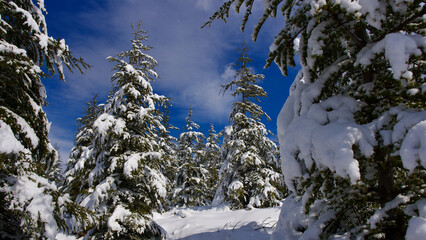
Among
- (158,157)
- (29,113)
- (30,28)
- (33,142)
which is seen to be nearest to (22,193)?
(33,142)

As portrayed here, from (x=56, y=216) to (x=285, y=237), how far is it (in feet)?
12.0

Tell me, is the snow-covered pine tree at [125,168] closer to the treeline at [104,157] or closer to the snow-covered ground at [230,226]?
the treeline at [104,157]

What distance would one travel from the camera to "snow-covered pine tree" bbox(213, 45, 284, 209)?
12.9m

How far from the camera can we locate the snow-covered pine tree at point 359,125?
1930 mm

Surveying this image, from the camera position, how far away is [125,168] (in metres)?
7.50

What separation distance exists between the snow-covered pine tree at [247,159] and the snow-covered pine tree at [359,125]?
9.96m

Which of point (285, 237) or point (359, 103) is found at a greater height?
point (359, 103)

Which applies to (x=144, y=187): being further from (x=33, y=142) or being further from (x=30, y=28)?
(x=30, y=28)

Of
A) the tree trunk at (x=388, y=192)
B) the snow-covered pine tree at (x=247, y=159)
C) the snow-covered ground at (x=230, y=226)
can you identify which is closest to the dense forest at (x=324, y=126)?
the tree trunk at (x=388, y=192)

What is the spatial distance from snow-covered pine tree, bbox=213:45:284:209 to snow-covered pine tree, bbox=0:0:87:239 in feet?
32.4

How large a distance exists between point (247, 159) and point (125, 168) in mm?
7240

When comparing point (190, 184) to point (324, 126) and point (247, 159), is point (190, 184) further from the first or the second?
point (324, 126)

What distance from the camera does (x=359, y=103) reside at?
2482mm

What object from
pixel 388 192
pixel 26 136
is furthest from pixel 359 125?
pixel 26 136
